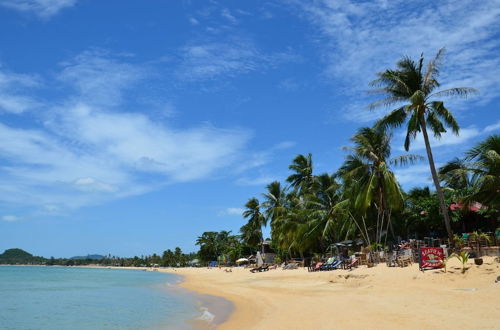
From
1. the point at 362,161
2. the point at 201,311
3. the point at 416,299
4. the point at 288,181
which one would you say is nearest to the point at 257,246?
the point at 288,181

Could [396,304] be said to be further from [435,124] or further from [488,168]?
[435,124]

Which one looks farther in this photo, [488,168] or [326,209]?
[326,209]

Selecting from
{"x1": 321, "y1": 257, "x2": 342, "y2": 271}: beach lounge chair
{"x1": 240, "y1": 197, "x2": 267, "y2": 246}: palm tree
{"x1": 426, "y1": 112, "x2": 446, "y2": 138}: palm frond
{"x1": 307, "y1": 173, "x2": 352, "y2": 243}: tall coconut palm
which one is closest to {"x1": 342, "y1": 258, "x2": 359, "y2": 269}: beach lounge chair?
{"x1": 321, "y1": 257, "x2": 342, "y2": 271}: beach lounge chair

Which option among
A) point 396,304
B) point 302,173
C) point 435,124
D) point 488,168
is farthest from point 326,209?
point 396,304

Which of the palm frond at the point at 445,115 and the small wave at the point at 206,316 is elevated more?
the palm frond at the point at 445,115

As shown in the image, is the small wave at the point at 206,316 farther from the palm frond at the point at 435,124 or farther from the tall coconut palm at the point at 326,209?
the tall coconut palm at the point at 326,209

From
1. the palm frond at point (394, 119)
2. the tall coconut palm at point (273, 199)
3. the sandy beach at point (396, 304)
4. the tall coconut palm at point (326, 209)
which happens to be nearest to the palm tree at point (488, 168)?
the sandy beach at point (396, 304)

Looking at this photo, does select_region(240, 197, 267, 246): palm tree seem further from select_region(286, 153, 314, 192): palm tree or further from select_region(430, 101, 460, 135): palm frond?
select_region(430, 101, 460, 135): palm frond

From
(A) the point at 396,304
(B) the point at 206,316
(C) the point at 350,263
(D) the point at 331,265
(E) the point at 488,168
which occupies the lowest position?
(B) the point at 206,316

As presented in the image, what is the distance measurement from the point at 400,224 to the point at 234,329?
24.8 metres

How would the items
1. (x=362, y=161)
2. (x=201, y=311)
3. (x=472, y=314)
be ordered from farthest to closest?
(x=362, y=161), (x=201, y=311), (x=472, y=314)

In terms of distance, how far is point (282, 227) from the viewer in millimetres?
38719

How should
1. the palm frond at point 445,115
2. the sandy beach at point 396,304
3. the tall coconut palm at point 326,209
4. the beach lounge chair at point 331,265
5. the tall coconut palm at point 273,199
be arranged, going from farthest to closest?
the tall coconut palm at point 273,199 → the tall coconut palm at point 326,209 → the beach lounge chair at point 331,265 → the palm frond at point 445,115 → the sandy beach at point 396,304

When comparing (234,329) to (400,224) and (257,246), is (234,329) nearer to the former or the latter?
(400,224)
